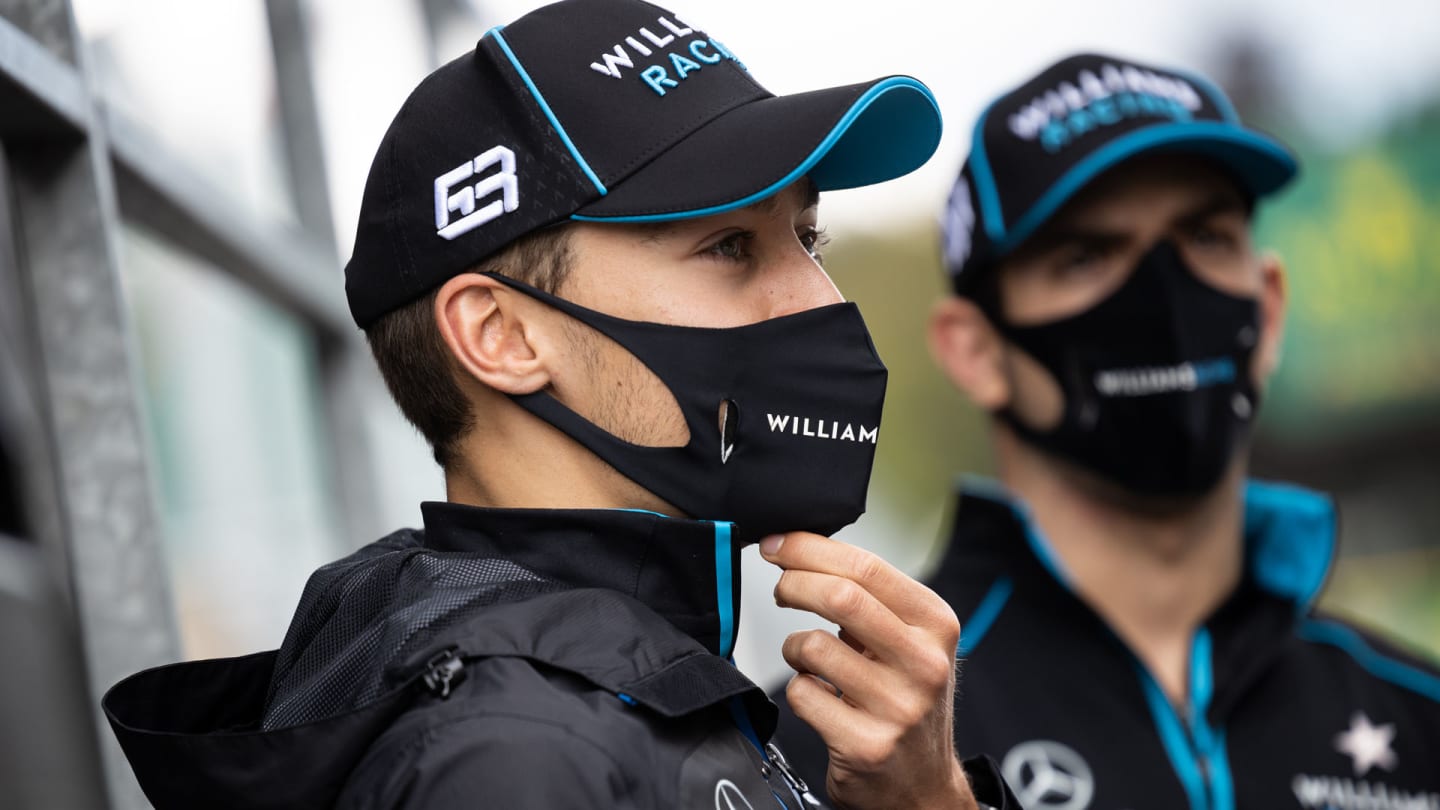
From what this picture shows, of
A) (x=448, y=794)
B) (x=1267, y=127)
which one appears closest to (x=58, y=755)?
(x=448, y=794)

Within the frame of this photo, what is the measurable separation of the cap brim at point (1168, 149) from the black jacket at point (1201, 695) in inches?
23.2

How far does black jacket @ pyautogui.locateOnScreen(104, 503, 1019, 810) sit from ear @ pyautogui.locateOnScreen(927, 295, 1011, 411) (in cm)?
150

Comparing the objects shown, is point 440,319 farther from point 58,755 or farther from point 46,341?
point 58,755

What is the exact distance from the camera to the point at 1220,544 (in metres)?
2.99

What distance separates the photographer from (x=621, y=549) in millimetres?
1600

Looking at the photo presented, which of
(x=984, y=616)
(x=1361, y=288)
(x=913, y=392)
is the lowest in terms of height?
(x=913, y=392)

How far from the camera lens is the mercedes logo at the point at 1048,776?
103 inches

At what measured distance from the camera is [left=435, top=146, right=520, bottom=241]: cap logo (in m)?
1.63

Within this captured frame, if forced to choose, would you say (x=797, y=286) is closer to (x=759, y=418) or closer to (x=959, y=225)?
(x=759, y=418)

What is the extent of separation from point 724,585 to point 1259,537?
5.97 feet

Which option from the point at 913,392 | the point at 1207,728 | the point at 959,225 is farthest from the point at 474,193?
the point at 913,392

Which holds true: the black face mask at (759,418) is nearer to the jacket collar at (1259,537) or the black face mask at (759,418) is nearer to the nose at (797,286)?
the nose at (797,286)

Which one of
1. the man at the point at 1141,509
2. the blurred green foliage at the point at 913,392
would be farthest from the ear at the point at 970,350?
the blurred green foliage at the point at 913,392

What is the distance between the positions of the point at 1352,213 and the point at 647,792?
18.4m
